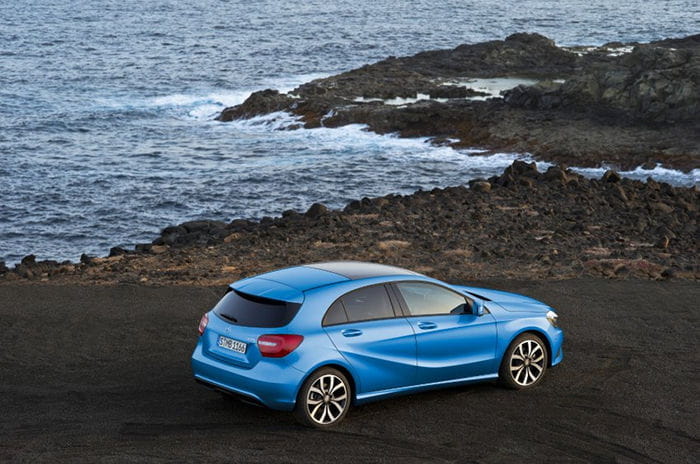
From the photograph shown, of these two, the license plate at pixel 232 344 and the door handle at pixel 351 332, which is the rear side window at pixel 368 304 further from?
the license plate at pixel 232 344

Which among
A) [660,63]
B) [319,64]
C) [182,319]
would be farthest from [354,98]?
[182,319]

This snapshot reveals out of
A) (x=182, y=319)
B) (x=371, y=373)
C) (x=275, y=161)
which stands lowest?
(x=275, y=161)

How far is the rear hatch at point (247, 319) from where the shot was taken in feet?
36.1

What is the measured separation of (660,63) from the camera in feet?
144

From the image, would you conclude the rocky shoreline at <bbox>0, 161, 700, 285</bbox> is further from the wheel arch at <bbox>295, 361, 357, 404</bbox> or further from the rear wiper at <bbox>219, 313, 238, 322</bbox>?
the wheel arch at <bbox>295, 361, 357, 404</bbox>

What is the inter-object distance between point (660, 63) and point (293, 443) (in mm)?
37331

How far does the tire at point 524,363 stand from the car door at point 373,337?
143 cm

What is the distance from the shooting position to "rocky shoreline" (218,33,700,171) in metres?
40.3

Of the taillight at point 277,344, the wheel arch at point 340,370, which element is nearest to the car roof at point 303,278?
the taillight at point 277,344

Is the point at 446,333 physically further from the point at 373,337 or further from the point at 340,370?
the point at 340,370

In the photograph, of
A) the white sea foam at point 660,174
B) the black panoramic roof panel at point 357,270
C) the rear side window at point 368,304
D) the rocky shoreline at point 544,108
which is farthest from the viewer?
the rocky shoreline at point 544,108

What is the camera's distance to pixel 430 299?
39.7 ft

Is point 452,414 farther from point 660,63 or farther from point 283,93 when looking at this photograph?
point 283,93

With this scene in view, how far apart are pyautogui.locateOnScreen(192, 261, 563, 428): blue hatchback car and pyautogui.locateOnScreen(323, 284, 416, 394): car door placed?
1 centimetres
